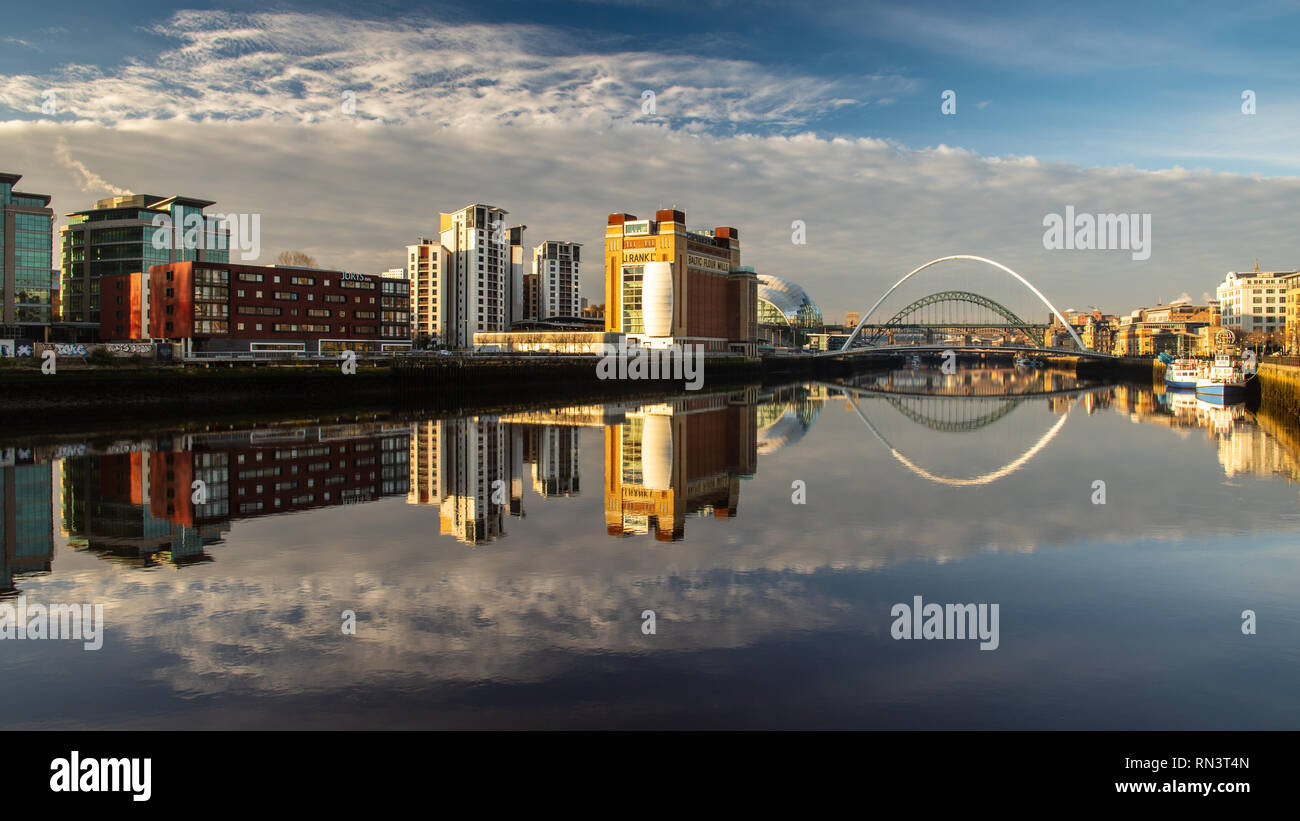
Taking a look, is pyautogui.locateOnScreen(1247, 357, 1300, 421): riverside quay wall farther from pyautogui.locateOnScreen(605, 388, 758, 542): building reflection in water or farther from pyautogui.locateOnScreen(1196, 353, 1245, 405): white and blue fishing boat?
pyautogui.locateOnScreen(605, 388, 758, 542): building reflection in water

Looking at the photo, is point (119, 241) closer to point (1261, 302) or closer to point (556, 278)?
point (556, 278)

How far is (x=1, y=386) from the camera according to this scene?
114 ft

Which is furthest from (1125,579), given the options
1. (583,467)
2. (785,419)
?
(785,419)

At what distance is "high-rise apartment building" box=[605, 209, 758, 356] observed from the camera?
98.3 meters

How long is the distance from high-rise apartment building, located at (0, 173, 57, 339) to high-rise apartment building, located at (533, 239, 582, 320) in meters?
71.3

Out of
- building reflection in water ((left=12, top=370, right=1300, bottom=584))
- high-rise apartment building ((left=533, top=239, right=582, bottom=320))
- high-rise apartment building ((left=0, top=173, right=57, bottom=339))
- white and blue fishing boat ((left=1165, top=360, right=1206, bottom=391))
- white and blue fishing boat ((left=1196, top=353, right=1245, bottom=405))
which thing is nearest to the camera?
building reflection in water ((left=12, top=370, right=1300, bottom=584))

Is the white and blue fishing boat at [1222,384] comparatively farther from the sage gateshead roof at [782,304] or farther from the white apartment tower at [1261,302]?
the sage gateshead roof at [782,304]

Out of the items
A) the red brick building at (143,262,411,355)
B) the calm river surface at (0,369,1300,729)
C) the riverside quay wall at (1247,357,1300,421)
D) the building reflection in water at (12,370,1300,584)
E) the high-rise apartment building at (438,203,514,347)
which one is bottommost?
the calm river surface at (0,369,1300,729)

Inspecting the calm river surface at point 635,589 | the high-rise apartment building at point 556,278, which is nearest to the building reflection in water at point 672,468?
the calm river surface at point 635,589

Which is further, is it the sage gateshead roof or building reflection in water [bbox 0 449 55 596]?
the sage gateshead roof

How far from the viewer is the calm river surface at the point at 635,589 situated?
7422mm

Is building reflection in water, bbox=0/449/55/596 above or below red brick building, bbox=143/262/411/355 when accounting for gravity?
below

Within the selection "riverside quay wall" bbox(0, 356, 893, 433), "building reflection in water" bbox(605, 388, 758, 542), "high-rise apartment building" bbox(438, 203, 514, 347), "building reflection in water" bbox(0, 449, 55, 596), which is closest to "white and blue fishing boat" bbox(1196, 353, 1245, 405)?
"building reflection in water" bbox(605, 388, 758, 542)

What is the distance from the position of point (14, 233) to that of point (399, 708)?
88.7m
